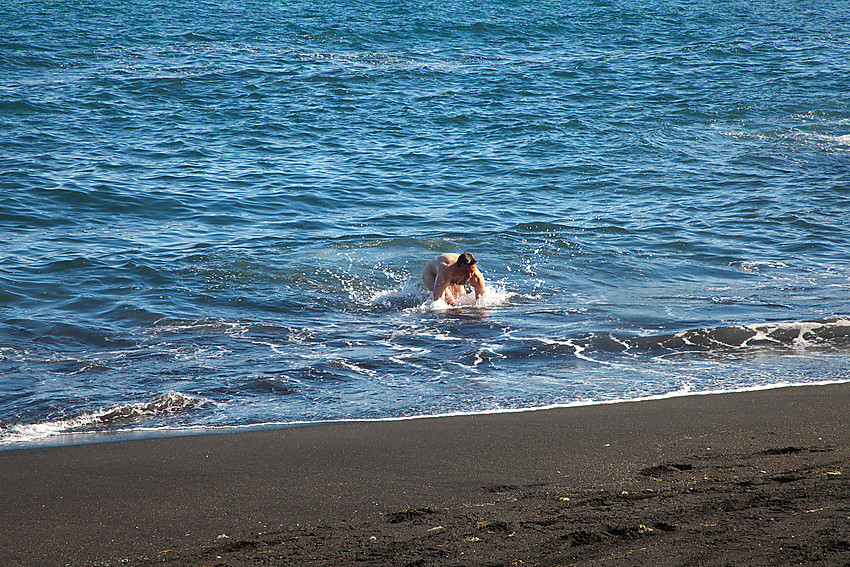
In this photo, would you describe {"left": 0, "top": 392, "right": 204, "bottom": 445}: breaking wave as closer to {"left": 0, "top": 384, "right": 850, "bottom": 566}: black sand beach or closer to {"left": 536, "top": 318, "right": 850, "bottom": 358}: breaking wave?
{"left": 0, "top": 384, "right": 850, "bottom": 566}: black sand beach

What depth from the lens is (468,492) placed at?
381 cm

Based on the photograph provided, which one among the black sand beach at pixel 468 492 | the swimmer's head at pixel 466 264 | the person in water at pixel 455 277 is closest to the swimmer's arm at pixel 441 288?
the person in water at pixel 455 277

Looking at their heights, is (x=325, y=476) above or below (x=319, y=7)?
below

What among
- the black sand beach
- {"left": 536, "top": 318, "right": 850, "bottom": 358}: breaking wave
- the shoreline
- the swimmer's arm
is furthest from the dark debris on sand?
the swimmer's arm

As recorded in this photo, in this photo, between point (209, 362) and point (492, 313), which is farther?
point (492, 313)

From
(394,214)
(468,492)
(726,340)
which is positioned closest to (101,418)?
(468,492)

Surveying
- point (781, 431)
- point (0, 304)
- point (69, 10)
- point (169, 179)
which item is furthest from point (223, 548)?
point (69, 10)

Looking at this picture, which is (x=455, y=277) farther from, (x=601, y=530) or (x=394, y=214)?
(x=601, y=530)

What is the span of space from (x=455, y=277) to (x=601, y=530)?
5863 millimetres

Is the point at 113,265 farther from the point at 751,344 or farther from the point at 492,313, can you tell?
the point at 751,344

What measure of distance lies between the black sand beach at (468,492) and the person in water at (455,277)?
373 centimetres

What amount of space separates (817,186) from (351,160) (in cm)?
991

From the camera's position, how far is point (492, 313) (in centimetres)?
852

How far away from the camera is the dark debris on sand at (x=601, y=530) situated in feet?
9.64
